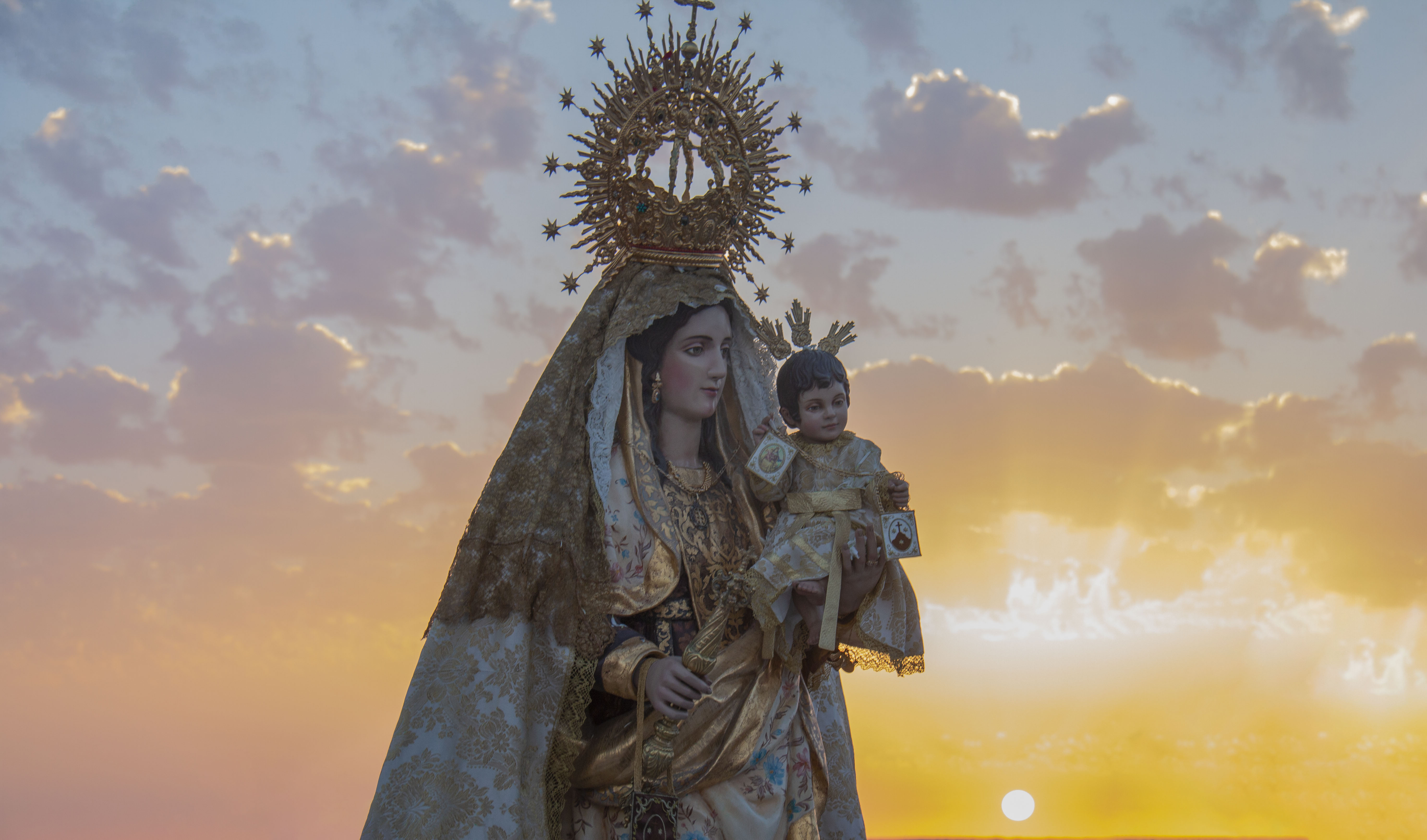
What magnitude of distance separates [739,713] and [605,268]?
7.83 feet

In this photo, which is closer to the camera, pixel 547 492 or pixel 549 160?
pixel 547 492

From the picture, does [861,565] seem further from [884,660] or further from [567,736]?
[567,736]

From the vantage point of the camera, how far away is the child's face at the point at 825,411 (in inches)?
202

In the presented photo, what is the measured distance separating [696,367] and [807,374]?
2.20 feet

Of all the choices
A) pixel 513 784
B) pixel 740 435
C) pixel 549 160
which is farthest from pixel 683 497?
pixel 549 160

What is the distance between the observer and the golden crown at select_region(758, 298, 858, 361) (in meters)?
5.28

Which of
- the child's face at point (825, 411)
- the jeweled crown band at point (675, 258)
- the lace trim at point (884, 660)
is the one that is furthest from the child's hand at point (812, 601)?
the jeweled crown band at point (675, 258)

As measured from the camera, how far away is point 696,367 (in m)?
5.54

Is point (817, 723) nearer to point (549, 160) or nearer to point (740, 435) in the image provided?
point (740, 435)

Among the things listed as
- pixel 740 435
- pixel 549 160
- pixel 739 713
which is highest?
pixel 549 160

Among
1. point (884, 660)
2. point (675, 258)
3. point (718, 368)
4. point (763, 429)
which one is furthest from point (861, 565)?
point (675, 258)

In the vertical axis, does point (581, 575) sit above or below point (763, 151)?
below

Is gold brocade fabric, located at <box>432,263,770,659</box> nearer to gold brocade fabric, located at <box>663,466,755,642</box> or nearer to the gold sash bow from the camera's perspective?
gold brocade fabric, located at <box>663,466,755,642</box>

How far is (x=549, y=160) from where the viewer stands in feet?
19.7
